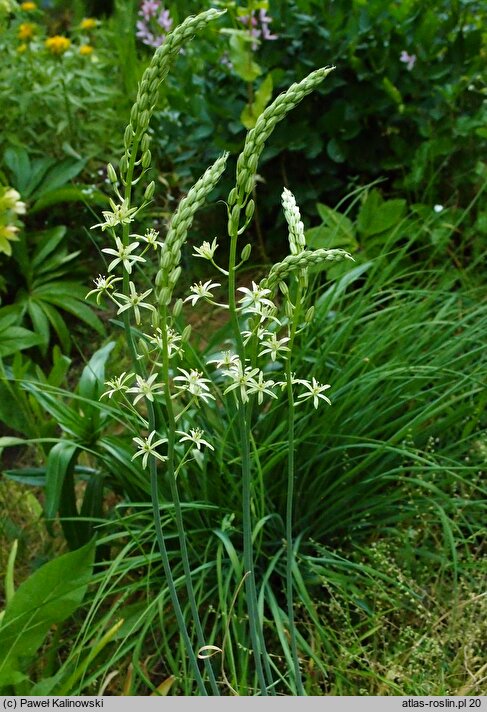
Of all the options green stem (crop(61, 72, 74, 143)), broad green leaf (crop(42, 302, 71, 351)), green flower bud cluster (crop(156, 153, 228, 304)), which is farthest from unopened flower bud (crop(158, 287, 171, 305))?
green stem (crop(61, 72, 74, 143))

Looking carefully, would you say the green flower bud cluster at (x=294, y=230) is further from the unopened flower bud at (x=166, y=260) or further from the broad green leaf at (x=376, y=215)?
the broad green leaf at (x=376, y=215)

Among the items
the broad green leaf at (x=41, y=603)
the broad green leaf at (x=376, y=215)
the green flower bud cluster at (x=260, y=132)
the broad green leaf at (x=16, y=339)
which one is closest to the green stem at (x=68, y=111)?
the broad green leaf at (x=16, y=339)

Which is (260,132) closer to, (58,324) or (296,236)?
(296,236)

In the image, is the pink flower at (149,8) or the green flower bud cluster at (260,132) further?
the pink flower at (149,8)

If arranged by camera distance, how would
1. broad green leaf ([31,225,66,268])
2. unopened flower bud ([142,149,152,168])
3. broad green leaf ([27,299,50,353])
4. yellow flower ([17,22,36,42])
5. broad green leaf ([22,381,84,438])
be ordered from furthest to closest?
yellow flower ([17,22,36,42])
broad green leaf ([31,225,66,268])
broad green leaf ([27,299,50,353])
broad green leaf ([22,381,84,438])
unopened flower bud ([142,149,152,168])

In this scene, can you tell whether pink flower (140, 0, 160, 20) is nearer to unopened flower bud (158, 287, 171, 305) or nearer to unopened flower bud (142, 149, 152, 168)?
unopened flower bud (142, 149, 152, 168)

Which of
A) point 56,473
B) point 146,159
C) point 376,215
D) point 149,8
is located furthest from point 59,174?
point 146,159
